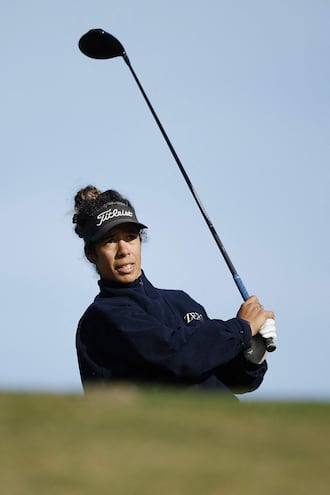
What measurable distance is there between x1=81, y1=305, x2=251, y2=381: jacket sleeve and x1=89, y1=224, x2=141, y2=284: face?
29 cm

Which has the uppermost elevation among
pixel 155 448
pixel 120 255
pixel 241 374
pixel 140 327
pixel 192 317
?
pixel 120 255

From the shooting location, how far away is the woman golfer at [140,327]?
6.32m

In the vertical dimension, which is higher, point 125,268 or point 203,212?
point 203,212

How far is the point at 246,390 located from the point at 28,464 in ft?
13.8

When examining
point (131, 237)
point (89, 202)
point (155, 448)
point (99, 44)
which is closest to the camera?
point (155, 448)

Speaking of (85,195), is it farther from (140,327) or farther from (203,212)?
(140,327)

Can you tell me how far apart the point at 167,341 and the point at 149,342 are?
0.12 metres

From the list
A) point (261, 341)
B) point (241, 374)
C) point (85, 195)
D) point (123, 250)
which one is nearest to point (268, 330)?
point (261, 341)

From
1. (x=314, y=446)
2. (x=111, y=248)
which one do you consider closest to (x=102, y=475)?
(x=314, y=446)

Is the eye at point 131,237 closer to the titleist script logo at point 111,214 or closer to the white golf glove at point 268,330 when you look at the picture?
the titleist script logo at point 111,214

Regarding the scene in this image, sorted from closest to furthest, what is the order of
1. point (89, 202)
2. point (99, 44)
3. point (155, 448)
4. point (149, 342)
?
point (155, 448), point (149, 342), point (89, 202), point (99, 44)

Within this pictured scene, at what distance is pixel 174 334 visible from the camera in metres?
6.39

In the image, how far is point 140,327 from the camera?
6.34 metres

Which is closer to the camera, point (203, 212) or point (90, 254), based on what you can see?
point (90, 254)
